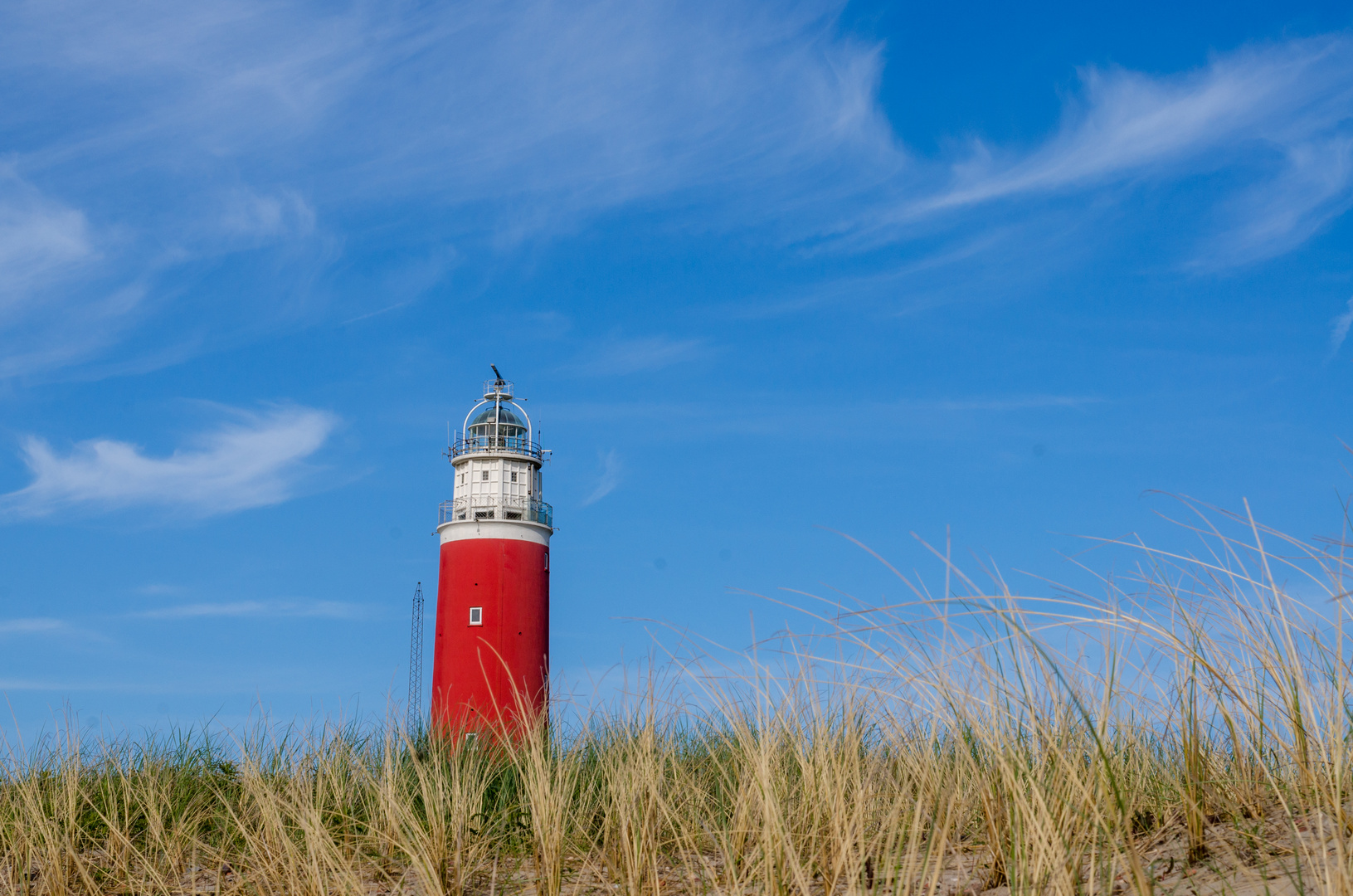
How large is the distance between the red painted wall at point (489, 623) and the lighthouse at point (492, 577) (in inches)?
0.6

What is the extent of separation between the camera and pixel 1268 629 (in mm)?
3518

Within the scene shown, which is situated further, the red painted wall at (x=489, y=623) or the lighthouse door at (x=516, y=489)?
the lighthouse door at (x=516, y=489)

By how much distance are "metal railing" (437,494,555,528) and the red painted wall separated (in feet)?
1.65

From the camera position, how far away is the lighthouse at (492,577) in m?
18.6

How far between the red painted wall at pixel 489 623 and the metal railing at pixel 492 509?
502mm

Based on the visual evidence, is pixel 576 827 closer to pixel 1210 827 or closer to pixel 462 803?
pixel 462 803

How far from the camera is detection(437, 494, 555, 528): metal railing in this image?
1958 cm

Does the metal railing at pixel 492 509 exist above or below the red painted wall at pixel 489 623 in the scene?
above

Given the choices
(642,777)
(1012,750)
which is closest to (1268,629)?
(1012,750)

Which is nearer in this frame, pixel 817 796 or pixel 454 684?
pixel 817 796

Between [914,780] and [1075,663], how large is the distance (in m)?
0.95

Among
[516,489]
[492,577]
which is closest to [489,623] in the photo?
[492,577]

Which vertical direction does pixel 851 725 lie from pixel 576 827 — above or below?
above

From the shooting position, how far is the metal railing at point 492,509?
19.6m
